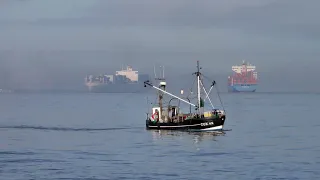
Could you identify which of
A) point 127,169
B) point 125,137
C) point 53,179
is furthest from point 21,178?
point 125,137

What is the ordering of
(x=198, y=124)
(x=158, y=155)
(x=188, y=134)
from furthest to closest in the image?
(x=198, y=124) < (x=188, y=134) < (x=158, y=155)

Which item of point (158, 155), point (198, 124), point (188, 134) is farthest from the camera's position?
point (198, 124)

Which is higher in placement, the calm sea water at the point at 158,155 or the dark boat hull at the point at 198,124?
the dark boat hull at the point at 198,124

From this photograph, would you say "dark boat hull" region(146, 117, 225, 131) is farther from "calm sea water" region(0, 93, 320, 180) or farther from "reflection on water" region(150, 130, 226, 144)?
"calm sea water" region(0, 93, 320, 180)

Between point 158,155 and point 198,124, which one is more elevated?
point 198,124

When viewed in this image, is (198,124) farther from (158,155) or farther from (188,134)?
(158,155)

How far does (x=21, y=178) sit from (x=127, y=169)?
415 inches

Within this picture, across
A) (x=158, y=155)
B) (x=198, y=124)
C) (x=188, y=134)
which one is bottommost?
(x=158, y=155)

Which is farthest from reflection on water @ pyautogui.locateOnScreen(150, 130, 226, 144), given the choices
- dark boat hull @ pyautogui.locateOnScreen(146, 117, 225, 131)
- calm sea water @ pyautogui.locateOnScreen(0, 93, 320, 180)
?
dark boat hull @ pyautogui.locateOnScreen(146, 117, 225, 131)

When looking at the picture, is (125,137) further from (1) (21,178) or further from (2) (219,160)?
(1) (21,178)

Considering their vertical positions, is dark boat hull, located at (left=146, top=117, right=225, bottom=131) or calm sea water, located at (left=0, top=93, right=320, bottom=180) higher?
dark boat hull, located at (left=146, top=117, right=225, bottom=131)

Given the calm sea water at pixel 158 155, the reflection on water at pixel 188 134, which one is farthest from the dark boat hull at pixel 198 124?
the calm sea water at pixel 158 155

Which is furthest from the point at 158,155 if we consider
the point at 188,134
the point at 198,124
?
the point at 198,124

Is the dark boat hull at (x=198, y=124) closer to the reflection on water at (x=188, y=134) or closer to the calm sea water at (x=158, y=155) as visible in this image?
the reflection on water at (x=188, y=134)
